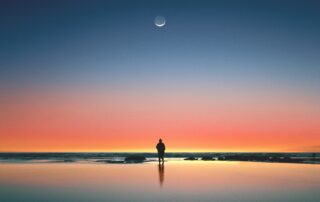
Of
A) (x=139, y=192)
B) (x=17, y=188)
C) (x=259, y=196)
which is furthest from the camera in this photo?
(x=17, y=188)

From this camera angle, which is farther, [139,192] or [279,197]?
[139,192]

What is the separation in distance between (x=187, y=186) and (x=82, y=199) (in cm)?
552

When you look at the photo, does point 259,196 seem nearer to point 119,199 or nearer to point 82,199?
point 119,199

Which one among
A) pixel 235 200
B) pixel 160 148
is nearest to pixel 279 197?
pixel 235 200

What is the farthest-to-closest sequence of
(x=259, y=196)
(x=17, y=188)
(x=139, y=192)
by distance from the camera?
(x=17, y=188), (x=139, y=192), (x=259, y=196)

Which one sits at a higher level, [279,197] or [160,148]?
[160,148]

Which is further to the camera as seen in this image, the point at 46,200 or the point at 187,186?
the point at 187,186

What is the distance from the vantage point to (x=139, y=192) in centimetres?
1548

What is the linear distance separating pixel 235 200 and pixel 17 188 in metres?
9.43

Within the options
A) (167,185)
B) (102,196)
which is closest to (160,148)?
(167,185)

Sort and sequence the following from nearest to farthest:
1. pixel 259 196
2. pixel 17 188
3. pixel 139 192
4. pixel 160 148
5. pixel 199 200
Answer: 1. pixel 199 200
2. pixel 259 196
3. pixel 139 192
4. pixel 17 188
5. pixel 160 148

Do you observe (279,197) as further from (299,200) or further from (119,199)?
(119,199)

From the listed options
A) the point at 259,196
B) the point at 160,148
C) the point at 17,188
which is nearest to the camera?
the point at 259,196

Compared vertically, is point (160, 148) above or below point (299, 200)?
above
